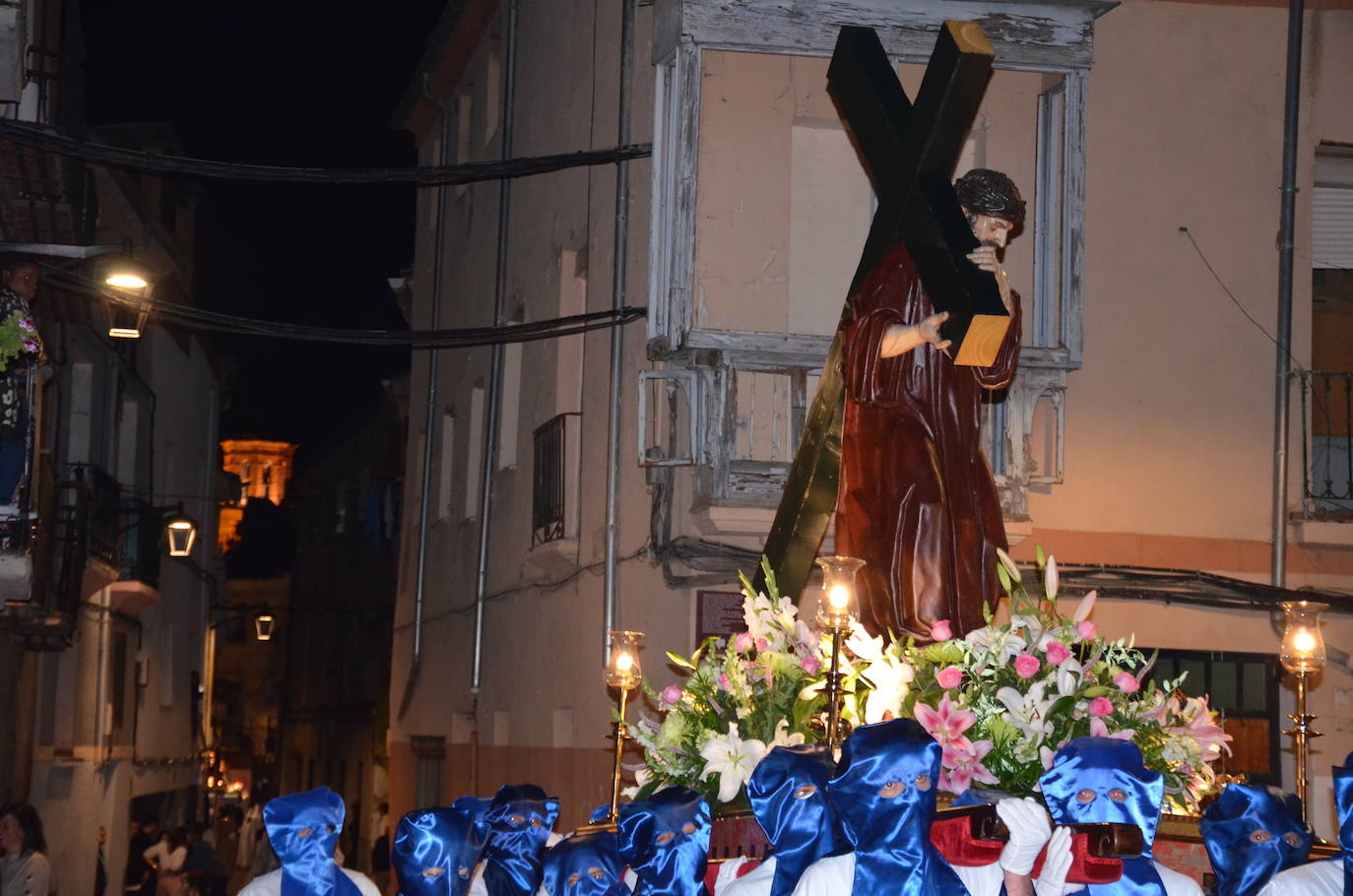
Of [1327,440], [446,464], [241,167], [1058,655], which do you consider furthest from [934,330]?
[446,464]

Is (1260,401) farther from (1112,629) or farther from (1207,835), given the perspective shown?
(1207,835)

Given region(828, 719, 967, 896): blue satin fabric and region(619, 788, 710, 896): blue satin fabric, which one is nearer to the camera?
region(828, 719, 967, 896): blue satin fabric

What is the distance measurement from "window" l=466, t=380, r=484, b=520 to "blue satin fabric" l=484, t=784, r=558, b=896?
11.6 m

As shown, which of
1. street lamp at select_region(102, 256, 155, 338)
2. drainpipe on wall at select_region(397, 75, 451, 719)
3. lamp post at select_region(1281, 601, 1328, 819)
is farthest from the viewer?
drainpipe on wall at select_region(397, 75, 451, 719)

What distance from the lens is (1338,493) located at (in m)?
12.8

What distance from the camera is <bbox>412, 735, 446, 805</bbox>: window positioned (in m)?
18.1

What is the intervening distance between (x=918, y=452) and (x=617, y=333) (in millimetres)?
6424

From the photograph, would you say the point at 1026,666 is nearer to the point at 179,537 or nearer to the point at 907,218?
the point at 907,218

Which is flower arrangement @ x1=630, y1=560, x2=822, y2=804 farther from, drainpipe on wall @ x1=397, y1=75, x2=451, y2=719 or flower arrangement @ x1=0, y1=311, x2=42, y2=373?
drainpipe on wall @ x1=397, y1=75, x2=451, y2=719

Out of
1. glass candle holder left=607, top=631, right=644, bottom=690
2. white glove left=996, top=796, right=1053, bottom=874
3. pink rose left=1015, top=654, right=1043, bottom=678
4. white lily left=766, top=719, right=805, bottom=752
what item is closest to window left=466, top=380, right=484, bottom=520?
glass candle holder left=607, top=631, right=644, bottom=690

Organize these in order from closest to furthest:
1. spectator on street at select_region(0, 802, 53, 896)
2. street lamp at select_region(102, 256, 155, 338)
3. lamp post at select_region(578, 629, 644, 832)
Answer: lamp post at select_region(578, 629, 644, 832) < spectator on street at select_region(0, 802, 53, 896) < street lamp at select_region(102, 256, 155, 338)

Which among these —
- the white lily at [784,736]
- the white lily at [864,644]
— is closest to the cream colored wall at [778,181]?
the white lily at [864,644]

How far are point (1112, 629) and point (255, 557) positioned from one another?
3745 cm

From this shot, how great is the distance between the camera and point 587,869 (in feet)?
18.6
